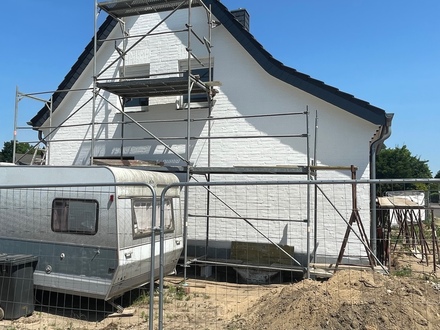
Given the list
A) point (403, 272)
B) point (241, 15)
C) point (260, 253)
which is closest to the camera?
point (403, 272)

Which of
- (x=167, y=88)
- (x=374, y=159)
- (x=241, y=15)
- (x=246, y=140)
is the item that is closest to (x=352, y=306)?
(x=374, y=159)

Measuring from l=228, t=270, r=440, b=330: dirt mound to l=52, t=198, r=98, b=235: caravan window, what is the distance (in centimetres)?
258

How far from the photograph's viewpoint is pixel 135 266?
6.07m

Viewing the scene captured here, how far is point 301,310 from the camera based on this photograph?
5.27m

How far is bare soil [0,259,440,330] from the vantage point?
501 centimetres

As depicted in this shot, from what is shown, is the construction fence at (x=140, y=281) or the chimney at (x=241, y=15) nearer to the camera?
the construction fence at (x=140, y=281)

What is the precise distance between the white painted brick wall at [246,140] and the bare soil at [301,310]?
212 cm

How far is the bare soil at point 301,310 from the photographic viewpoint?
501 cm

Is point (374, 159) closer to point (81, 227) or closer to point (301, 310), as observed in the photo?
point (301, 310)

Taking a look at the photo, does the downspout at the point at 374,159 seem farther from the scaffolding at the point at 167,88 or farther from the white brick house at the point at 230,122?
the scaffolding at the point at 167,88

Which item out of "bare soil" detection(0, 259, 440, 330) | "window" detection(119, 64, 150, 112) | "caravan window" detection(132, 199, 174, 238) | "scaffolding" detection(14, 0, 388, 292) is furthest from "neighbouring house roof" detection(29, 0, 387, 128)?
"caravan window" detection(132, 199, 174, 238)

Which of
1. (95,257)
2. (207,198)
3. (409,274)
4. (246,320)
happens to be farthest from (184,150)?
(409,274)

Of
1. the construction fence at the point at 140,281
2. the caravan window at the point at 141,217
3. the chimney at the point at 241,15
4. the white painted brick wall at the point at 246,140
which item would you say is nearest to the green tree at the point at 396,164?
the chimney at the point at 241,15

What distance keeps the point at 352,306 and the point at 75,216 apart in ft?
13.9
